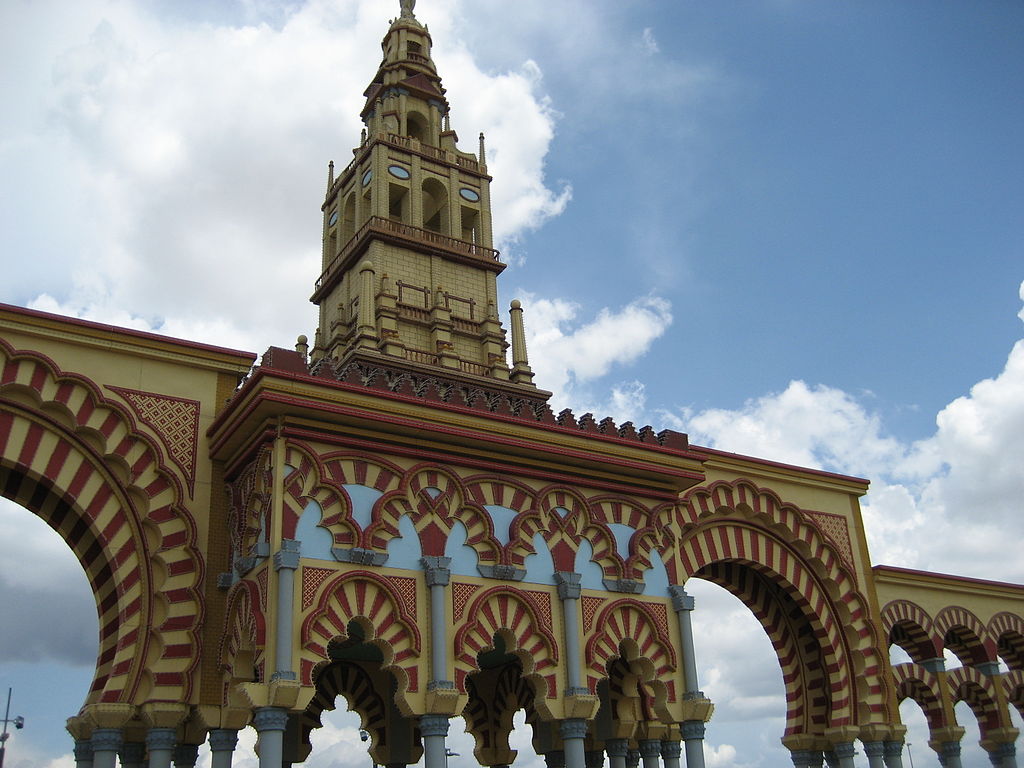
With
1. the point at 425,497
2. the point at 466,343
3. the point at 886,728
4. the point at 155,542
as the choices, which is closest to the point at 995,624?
the point at 886,728

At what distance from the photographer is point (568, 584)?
17359 mm

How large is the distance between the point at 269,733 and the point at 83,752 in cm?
389

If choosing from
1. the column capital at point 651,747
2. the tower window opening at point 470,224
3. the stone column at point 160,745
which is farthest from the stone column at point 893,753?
the tower window opening at point 470,224

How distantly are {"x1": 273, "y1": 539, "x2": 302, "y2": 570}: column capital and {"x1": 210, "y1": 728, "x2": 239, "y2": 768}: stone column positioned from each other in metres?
2.91

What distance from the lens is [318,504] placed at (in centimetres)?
1584

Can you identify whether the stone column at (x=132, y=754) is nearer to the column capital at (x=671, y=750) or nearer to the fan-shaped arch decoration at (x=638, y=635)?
the fan-shaped arch decoration at (x=638, y=635)

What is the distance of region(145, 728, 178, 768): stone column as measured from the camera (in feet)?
50.9

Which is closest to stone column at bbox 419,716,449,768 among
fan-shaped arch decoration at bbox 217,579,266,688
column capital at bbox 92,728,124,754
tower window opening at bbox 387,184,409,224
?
fan-shaped arch decoration at bbox 217,579,266,688

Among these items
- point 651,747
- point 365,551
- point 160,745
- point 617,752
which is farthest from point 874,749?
point 160,745

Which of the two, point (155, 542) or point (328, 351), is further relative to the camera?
point (328, 351)

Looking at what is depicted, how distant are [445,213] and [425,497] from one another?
1529cm

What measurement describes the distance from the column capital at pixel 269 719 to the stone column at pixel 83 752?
3.59 metres

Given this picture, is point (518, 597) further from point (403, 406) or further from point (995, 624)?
point (995, 624)

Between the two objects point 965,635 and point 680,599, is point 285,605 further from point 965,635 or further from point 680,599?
point 965,635
